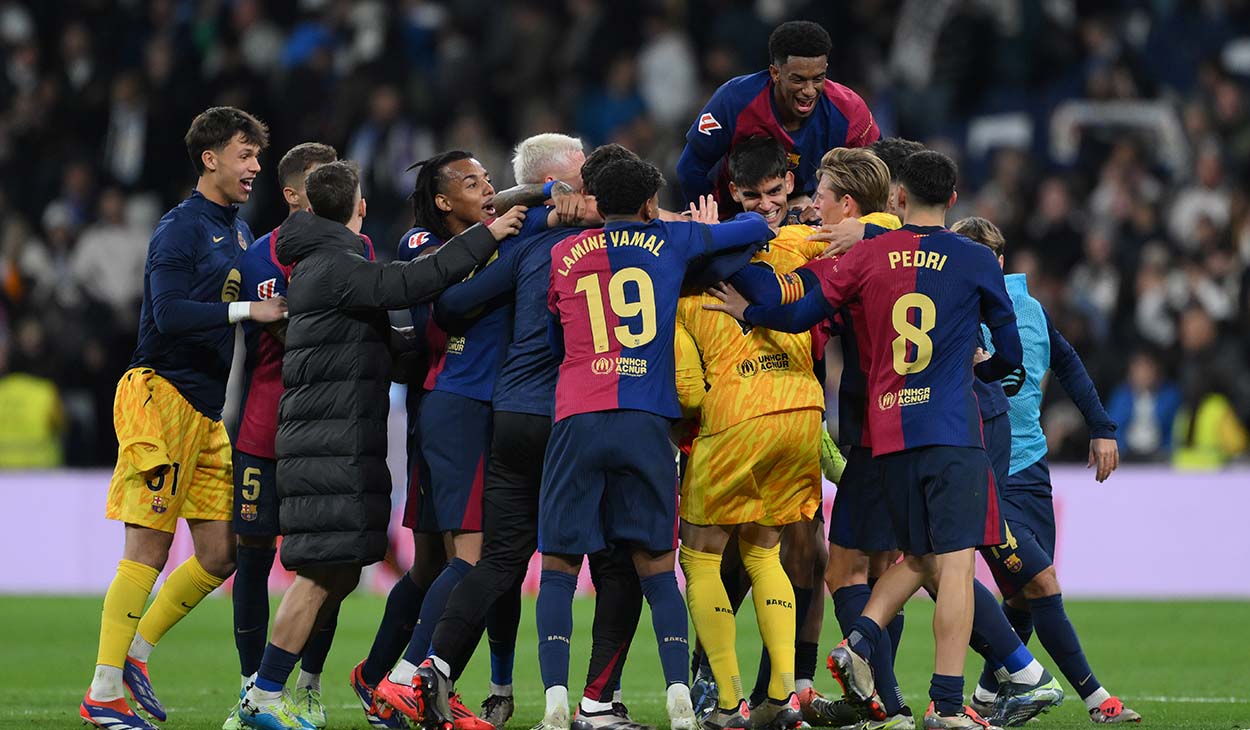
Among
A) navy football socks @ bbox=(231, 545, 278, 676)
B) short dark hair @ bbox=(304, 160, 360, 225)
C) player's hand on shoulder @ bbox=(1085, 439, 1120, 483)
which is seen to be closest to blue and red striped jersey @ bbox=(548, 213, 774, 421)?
short dark hair @ bbox=(304, 160, 360, 225)

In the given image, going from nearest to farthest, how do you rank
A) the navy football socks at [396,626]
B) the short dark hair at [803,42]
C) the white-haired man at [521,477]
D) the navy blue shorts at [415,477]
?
the white-haired man at [521,477]
the navy blue shorts at [415,477]
the navy football socks at [396,626]
the short dark hair at [803,42]

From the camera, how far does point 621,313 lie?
708 centimetres

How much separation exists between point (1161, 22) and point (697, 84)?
486 centimetres

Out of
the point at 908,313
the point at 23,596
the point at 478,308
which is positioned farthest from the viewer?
the point at 23,596

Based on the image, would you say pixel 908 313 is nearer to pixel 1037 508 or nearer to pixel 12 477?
pixel 1037 508

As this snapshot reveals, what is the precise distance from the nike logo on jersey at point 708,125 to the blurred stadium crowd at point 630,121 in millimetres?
7769

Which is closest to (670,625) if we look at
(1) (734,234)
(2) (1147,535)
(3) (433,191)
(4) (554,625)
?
(4) (554,625)

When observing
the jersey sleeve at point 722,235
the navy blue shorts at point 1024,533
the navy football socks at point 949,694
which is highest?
the jersey sleeve at point 722,235

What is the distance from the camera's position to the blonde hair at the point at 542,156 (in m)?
7.97

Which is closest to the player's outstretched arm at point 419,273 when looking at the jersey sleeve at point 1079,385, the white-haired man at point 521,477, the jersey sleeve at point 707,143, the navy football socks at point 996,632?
the white-haired man at point 521,477

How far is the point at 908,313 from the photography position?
23.1 feet

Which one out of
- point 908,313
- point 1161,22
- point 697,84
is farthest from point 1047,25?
point 908,313

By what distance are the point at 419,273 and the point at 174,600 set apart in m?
2.03

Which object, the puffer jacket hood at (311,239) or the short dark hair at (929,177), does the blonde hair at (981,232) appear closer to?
the short dark hair at (929,177)
